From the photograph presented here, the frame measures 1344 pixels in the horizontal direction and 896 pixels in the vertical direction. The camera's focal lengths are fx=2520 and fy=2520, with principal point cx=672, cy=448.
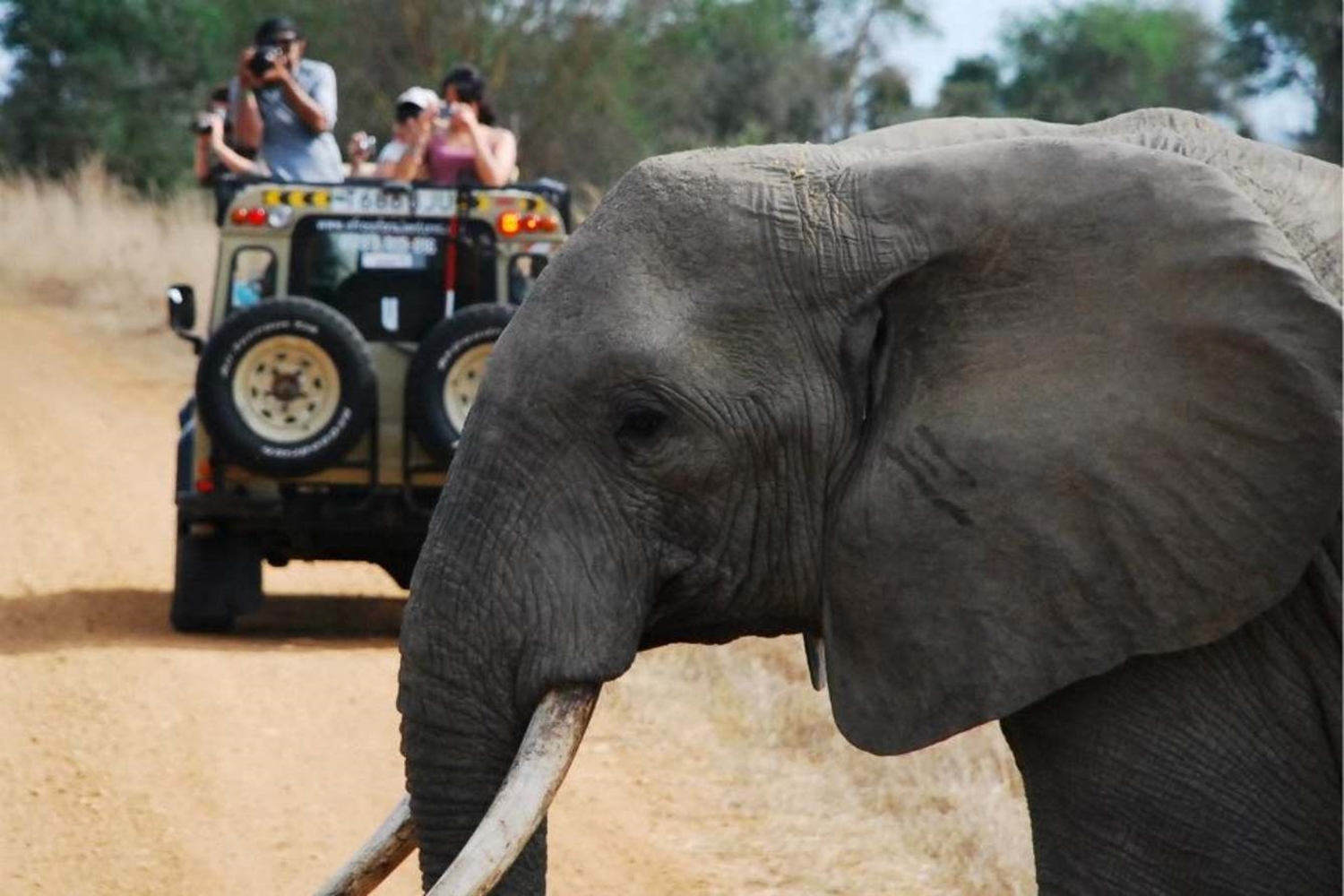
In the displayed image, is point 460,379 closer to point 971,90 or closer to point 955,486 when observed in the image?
point 955,486

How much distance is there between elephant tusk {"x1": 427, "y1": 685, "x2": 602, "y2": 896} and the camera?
349 cm

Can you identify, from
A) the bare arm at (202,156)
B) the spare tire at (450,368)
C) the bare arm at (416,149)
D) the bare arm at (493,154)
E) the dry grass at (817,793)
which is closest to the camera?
the dry grass at (817,793)

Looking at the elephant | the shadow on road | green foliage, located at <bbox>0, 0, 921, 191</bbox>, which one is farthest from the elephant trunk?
green foliage, located at <bbox>0, 0, 921, 191</bbox>

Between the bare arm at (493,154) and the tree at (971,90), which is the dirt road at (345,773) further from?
the tree at (971,90)

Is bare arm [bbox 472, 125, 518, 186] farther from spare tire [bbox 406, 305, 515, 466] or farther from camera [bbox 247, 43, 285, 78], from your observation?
spare tire [bbox 406, 305, 515, 466]

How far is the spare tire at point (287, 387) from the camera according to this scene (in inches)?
385

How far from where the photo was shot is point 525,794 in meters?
3.58

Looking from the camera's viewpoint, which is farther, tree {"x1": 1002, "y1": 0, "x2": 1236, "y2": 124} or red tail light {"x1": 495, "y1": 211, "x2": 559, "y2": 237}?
tree {"x1": 1002, "y1": 0, "x2": 1236, "y2": 124}

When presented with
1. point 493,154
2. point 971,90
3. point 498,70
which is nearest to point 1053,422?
point 493,154

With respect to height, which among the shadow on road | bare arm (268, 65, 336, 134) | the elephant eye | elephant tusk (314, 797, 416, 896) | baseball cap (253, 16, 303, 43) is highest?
baseball cap (253, 16, 303, 43)

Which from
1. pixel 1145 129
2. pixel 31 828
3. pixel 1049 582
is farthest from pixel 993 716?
pixel 31 828

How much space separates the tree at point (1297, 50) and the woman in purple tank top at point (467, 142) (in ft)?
39.0

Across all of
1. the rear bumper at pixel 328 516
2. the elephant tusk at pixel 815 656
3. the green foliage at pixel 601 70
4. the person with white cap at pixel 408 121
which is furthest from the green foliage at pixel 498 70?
the elephant tusk at pixel 815 656

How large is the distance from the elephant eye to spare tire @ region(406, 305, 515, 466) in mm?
5960
